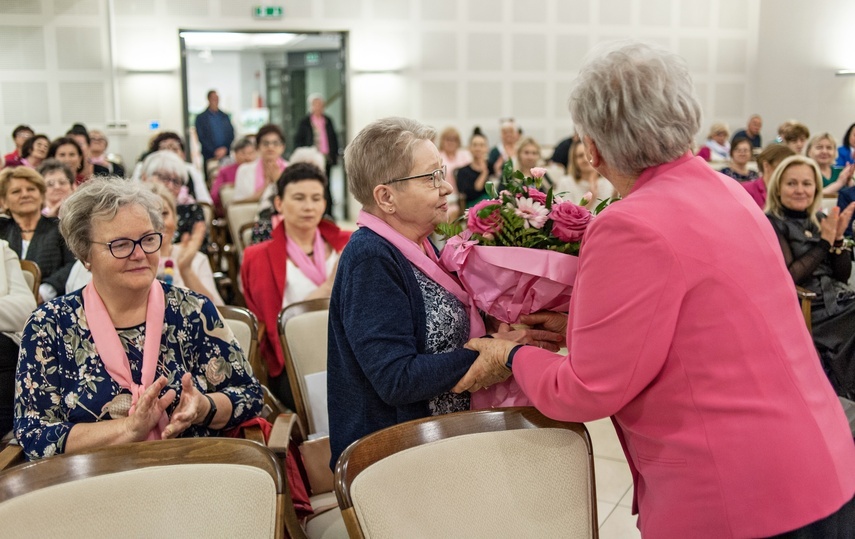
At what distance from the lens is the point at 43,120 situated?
1188 centimetres

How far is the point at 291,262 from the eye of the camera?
3.95 metres

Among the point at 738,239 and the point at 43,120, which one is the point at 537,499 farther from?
the point at 43,120

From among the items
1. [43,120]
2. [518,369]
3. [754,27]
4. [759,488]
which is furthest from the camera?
[754,27]

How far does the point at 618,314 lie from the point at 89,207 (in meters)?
1.50

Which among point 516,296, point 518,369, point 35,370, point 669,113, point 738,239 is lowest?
point 35,370

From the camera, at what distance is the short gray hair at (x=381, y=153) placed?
1.91 metres

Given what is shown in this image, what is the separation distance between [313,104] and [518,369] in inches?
437

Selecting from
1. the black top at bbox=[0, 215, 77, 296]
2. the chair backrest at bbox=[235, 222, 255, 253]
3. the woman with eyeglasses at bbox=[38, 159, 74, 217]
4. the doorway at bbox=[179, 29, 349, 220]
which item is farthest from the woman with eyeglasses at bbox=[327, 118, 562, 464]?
the doorway at bbox=[179, 29, 349, 220]

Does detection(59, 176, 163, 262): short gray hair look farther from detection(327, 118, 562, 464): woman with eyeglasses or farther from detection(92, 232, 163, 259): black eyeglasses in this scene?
detection(327, 118, 562, 464): woman with eyeglasses

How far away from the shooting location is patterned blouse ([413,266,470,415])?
188 cm

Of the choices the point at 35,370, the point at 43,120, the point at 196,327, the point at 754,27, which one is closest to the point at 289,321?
the point at 196,327

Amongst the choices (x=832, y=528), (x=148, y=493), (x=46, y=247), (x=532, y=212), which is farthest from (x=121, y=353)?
(x=46, y=247)

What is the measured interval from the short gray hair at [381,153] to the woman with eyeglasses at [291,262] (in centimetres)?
186

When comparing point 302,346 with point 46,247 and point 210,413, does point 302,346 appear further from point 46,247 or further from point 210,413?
point 46,247
